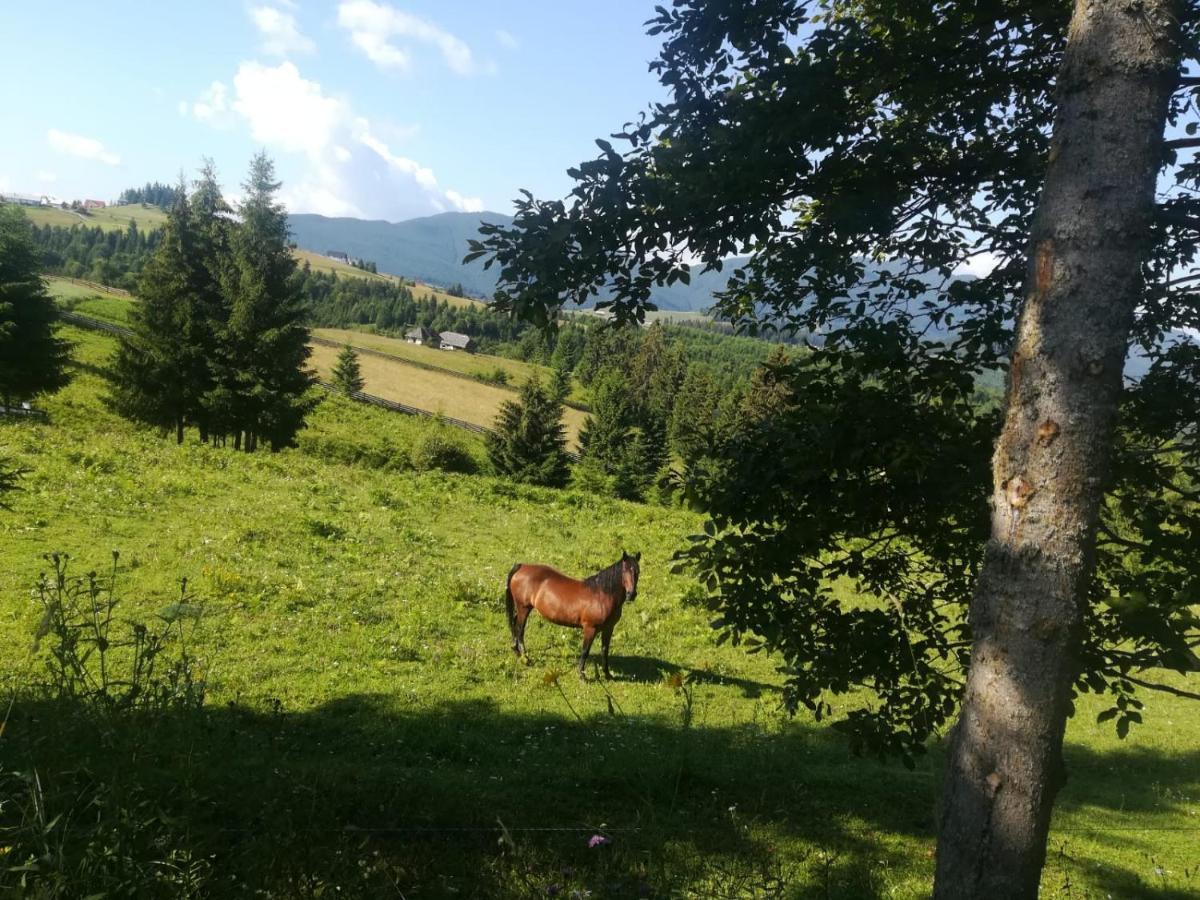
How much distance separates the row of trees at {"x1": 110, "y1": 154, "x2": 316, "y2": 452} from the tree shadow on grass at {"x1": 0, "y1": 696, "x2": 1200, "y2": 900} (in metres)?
33.5

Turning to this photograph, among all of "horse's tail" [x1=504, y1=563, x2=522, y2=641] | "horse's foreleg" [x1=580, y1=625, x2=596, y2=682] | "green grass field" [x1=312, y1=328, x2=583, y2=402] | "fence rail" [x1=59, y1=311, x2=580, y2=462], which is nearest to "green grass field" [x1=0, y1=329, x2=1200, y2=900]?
"horse's foreleg" [x1=580, y1=625, x2=596, y2=682]

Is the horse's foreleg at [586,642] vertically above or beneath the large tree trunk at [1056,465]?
beneath

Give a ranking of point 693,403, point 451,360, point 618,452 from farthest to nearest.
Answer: point 451,360
point 693,403
point 618,452

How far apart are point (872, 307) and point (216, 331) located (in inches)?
1578

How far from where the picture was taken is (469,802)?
6258mm

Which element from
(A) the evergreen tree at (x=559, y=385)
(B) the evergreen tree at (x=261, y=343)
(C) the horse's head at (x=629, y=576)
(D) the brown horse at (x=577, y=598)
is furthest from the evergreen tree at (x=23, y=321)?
(A) the evergreen tree at (x=559, y=385)

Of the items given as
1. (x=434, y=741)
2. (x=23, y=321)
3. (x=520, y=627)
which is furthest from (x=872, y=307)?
(x=23, y=321)

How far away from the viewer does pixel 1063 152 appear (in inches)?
141

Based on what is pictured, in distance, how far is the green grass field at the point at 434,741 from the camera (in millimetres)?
4500

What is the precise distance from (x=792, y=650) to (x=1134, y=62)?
404cm

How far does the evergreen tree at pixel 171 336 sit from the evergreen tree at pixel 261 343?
5.01 ft

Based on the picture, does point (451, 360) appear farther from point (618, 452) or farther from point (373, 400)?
point (618, 452)

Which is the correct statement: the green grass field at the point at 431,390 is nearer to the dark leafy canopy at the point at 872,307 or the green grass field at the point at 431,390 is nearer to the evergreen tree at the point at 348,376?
the evergreen tree at the point at 348,376

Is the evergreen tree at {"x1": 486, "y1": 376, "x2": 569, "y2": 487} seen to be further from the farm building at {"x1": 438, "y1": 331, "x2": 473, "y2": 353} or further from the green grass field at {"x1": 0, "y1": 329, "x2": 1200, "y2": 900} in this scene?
the farm building at {"x1": 438, "y1": 331, "x2": 473, "y2": 353}
